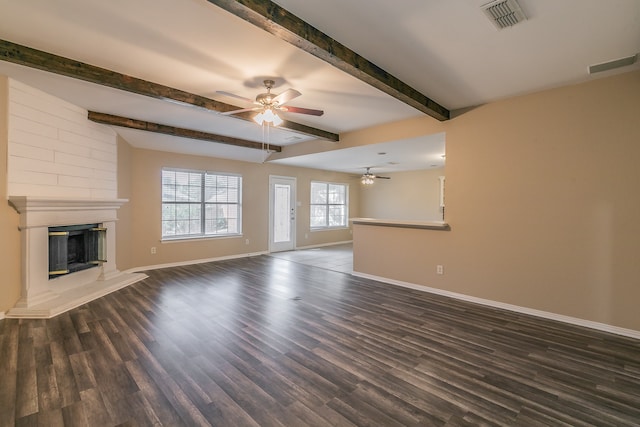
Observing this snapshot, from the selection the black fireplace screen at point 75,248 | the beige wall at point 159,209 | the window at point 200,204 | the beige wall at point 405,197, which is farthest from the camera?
the beige wall at point 405,197

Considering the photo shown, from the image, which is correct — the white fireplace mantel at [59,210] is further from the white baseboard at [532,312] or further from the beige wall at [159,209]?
the white baseboard at [532,312]

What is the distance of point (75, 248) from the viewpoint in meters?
4.42

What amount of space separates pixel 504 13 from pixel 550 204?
91.5 inches

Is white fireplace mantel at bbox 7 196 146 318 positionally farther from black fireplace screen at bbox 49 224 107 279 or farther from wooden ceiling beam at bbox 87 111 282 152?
wooden ceiling beam at bbox 87 111 282 152

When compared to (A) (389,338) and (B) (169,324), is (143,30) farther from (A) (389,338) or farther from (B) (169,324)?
(A) (389,338)

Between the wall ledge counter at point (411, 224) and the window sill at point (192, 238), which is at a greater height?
the wall ledge counter at point (411, 224)

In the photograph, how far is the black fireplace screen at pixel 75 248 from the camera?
379 cm

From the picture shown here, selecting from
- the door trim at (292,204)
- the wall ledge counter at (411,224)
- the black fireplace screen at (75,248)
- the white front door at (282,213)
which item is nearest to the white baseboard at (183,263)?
the door trim at (292,204)

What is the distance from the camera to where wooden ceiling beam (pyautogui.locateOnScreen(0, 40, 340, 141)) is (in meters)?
2.58

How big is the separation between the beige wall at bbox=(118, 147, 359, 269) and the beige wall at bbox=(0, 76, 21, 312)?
→ 71.0 inches

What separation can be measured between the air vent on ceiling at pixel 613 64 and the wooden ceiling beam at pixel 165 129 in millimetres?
5322

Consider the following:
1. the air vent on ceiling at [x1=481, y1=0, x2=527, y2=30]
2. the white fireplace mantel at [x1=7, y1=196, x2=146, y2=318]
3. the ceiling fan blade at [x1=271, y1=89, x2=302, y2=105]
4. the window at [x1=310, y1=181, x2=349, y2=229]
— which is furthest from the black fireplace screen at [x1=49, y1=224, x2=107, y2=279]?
the window at [x1=310, y1=181, x2=349, y2=229]

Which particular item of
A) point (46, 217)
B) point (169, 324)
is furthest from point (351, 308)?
point (46, 217)

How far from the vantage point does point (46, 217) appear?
144 inches
